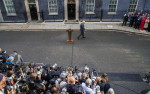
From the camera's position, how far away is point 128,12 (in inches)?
610

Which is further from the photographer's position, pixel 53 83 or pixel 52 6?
pixel 52 6

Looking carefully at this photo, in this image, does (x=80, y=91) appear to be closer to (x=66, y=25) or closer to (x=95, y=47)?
(x=95, y=47)

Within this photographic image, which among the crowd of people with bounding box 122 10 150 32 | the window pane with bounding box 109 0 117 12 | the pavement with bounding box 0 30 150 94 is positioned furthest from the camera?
the window pane with bounding box 109 0 117 12

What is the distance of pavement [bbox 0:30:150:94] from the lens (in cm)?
739

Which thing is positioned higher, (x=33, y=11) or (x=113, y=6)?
(x=113, y=6)

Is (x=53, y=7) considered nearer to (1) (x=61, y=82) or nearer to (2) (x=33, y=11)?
(2) (x=33, y=11)

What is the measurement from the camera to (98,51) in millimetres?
9938

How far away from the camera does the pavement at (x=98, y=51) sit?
24.2 feet

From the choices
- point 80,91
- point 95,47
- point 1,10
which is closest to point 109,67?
point 95,47

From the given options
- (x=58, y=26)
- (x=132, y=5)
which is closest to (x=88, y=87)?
(x=58, y=26)

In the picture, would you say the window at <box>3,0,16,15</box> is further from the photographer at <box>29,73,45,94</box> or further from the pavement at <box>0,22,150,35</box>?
the photographer at <box>29,73,45,94</box>

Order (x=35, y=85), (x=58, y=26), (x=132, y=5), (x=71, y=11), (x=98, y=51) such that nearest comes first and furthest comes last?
(x=35, y=85)
(x=98, y=51)
(x=58, y=26)
(x=132, y=5)
(x=71, y=11)

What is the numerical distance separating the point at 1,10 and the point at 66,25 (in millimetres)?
7931

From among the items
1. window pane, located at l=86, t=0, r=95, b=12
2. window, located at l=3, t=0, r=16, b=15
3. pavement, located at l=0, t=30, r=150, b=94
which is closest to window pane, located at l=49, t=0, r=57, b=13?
pavement, located at l=0, t=30, r=150, b=94
